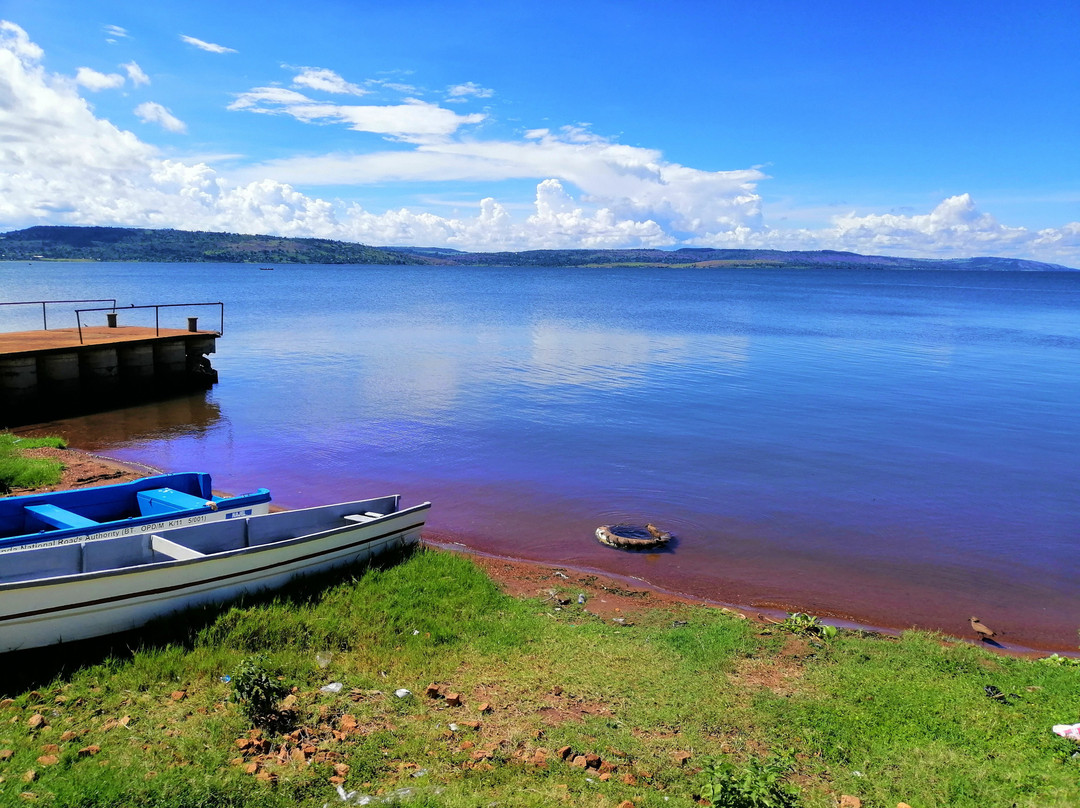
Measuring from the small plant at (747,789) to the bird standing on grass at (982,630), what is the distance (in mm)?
7452

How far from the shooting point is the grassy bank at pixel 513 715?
630cm

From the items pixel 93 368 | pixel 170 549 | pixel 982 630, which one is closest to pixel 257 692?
pixel 170 549

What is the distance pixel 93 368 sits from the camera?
1029 inches

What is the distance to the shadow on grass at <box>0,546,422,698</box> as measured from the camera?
766 centimetres

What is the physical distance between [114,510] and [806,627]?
1100 cm

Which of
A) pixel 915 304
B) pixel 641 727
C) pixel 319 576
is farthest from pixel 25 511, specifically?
pixel 915 304

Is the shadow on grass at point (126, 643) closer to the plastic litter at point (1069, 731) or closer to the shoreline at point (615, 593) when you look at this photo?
the shoreline at point (615, 593)

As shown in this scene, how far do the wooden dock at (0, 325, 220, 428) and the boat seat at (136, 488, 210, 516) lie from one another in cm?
1531

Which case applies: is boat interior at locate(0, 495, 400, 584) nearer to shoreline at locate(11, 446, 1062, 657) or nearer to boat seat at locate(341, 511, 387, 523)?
boat seat at locate(341, 511, 387, 523)

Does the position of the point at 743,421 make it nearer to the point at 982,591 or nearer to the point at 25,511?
the point at 982,591

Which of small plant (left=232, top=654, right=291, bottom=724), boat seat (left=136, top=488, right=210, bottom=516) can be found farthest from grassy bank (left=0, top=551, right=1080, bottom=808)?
boat seat (left=136, top=488, right=210, bottom=516)

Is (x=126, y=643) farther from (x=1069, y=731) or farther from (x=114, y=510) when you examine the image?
(x=1069, y=731)

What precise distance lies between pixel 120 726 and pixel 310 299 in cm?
8599

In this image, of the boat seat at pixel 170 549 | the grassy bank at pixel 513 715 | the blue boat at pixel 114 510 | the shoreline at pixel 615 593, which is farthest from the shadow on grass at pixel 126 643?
the shoreline at pixel 615 593
